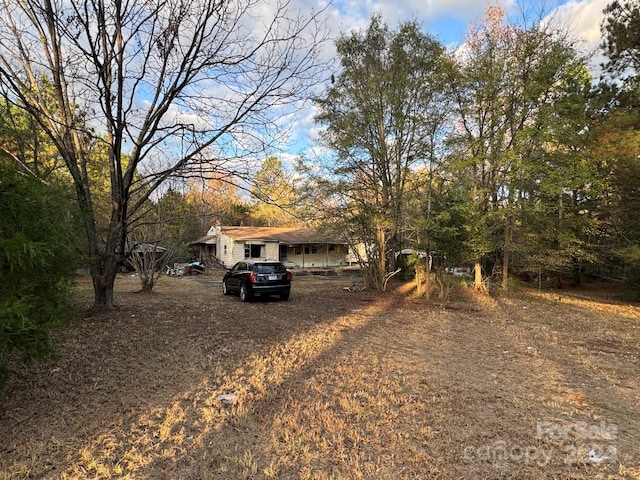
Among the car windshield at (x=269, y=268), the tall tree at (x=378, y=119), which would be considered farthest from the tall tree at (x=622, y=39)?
the car windshield at (x=269, y=268)

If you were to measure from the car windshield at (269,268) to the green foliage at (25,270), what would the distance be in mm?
8762

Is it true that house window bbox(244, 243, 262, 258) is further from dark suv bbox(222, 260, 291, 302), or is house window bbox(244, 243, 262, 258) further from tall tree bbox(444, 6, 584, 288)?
tall tree bbox(444, 6, 584, 288)

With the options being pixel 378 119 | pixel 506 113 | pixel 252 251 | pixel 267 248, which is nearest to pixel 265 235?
pixel 267 248

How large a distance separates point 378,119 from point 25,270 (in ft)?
46.3

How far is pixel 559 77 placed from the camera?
12625 mm

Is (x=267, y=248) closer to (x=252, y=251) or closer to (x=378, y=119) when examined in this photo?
(x=252, y=251)

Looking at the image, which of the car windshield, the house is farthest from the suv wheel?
the house

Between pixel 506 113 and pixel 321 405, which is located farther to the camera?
pixel 506 113

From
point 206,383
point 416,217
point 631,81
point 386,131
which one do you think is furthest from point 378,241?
point 206,383

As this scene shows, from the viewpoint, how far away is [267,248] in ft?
105

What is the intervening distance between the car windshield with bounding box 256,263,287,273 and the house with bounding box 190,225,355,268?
16611 mm

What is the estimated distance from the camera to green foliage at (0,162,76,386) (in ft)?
10.1

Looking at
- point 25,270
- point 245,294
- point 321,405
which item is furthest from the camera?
point 245,294

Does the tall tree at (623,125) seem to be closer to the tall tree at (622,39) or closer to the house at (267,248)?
the tall tree at (622,39)
